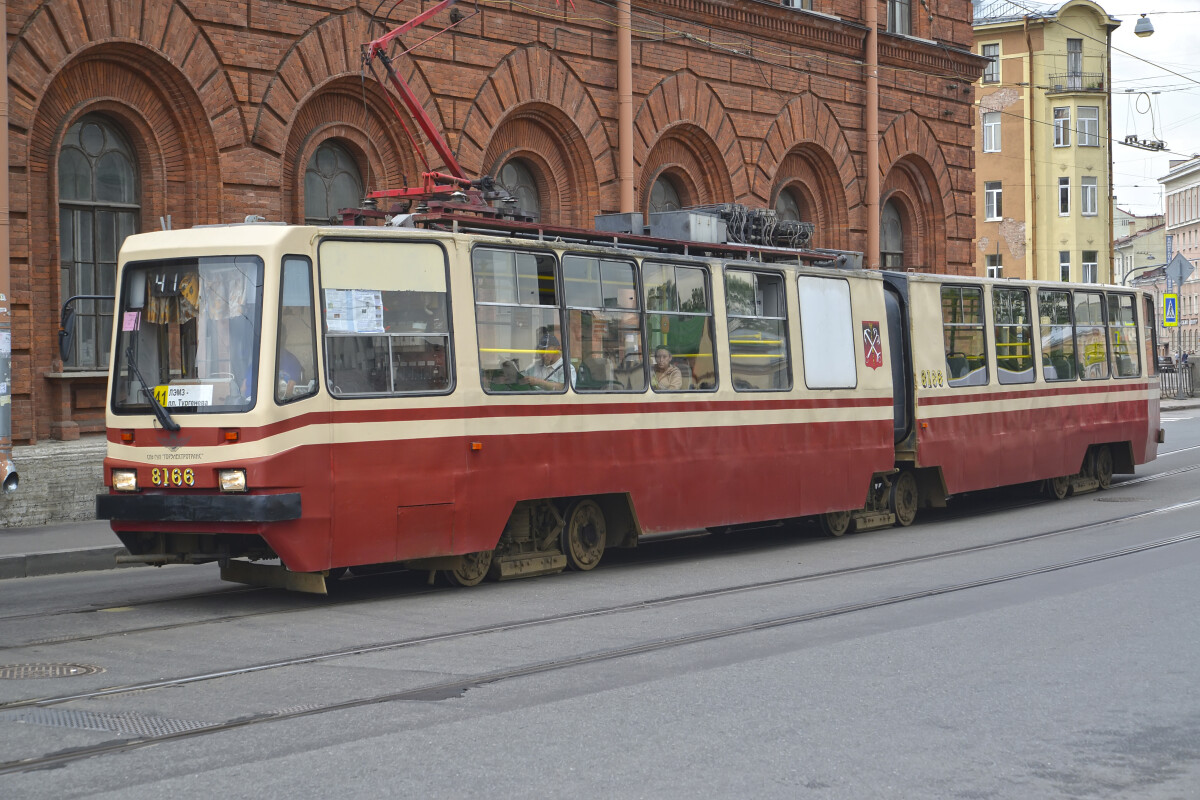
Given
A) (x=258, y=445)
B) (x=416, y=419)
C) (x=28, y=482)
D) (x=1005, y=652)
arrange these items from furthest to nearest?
(x=28, y=482) → (x=416, y=419) → (x=258, y=445) → (x=1005, y=652)

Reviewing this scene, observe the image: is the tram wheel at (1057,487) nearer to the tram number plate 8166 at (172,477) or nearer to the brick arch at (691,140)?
the brick arch at (691,140)

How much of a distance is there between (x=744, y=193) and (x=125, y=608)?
16487 mm

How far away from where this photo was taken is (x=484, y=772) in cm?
563

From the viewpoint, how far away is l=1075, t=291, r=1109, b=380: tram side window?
63.2 ft

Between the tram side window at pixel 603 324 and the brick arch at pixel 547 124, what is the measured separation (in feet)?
26.5

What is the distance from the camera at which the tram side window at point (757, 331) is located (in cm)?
1347

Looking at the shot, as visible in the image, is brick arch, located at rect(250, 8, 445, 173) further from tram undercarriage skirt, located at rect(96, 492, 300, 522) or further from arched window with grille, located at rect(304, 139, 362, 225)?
tram undercarriage skirt, located at rect(96, 492, 300, 522)

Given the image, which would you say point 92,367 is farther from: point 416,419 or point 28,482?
point 416,419

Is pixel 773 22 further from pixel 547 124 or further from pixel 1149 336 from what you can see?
pixel 1149 336

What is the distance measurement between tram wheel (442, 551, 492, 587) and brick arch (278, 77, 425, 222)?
324 inches

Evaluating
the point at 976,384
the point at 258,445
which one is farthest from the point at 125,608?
the point at 976,384

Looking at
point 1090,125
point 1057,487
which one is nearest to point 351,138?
point 1057,487

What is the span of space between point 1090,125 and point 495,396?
5789 cm

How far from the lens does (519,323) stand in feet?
37.0
